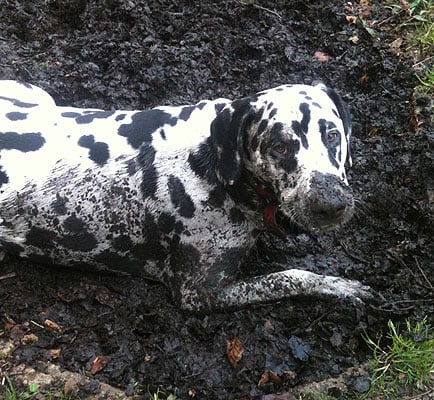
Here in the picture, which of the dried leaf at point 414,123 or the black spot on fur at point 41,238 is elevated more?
the dried leaf at point 414,123

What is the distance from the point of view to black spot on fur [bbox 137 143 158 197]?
11.1 ft

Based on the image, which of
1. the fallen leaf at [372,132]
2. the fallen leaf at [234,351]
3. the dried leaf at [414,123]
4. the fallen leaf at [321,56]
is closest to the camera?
the fallen leaf at [234,351]

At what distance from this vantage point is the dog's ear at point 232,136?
310cm

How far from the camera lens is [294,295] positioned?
3414 millimetres

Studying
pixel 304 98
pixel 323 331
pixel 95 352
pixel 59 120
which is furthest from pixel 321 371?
pixel 59 120

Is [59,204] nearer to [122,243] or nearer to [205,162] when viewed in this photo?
[122,243]

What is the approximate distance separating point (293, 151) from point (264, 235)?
3.59 ft

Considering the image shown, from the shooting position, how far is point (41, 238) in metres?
3.43

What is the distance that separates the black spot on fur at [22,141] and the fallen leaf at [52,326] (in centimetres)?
102

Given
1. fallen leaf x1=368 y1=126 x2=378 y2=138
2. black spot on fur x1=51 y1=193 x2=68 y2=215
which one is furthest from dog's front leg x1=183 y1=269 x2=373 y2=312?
fallen leaf x1=368 y1=126 x2=378 y2=138

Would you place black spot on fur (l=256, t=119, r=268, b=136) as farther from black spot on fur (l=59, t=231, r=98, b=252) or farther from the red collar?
black spot on fur (l=59, t=231, r=98, b=252)

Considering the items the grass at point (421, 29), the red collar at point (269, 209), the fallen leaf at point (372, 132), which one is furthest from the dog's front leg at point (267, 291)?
the grass at point (421, 29)

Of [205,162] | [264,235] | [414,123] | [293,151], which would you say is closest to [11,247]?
[205,162]

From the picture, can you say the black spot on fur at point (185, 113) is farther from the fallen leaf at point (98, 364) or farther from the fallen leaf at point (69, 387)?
the fallen leaf at point (69, 387)
